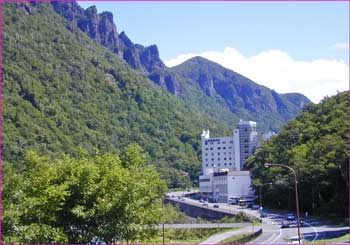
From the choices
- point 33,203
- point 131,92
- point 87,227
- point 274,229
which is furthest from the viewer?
point 131,92

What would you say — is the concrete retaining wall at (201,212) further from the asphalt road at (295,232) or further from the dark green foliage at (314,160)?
the asphalt road at (295,232)

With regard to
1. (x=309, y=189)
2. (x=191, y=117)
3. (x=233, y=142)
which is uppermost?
(x=191, y=117)

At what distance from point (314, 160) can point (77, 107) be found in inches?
3642

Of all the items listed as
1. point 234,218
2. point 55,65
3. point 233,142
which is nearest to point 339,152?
point 234,218

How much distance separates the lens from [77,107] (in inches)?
5256

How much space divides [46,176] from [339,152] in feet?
105

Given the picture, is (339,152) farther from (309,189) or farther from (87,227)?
(87,227)

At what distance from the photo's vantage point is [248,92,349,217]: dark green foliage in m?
44.8

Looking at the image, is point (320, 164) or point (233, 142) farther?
point (233, 142)

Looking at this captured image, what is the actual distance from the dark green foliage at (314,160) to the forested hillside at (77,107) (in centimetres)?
3112

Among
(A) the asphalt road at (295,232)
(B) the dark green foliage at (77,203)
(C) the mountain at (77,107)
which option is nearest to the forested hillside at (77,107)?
(C) the mountain at (77,107)

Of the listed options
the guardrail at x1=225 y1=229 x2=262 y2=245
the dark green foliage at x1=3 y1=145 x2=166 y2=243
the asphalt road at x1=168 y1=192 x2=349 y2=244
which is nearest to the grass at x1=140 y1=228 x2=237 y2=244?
the asphalt road at x1=168 y1=192 x2=349 y2=244

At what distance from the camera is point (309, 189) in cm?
5084

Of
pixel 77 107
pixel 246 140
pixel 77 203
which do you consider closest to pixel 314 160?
pixel 77 203
